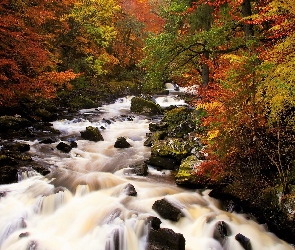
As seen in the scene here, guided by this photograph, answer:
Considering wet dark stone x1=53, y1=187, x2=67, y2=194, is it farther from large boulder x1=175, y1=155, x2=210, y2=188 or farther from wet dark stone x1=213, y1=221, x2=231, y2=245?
wet dark stone x1=213, y1=221, x2=231, y2=245

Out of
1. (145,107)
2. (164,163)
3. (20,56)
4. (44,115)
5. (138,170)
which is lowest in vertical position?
(138,170)

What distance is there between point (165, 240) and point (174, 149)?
522 cm

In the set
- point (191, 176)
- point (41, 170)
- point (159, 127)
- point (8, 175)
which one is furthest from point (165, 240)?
point (159, 127)

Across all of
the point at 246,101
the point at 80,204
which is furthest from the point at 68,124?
the point at 246,101

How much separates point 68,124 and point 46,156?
5.73m

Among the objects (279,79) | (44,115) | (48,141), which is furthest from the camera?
(44,115)

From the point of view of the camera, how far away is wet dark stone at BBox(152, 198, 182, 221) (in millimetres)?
7984

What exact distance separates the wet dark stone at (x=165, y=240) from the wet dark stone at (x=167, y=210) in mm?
1173

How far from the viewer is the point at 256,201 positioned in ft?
26.2

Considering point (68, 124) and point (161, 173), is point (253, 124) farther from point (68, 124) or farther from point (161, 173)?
point (68, 124)

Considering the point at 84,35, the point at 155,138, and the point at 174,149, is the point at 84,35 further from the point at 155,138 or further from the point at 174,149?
the point at 174,149

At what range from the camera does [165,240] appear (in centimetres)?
657

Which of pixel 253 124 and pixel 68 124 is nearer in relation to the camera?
pixel 253 124

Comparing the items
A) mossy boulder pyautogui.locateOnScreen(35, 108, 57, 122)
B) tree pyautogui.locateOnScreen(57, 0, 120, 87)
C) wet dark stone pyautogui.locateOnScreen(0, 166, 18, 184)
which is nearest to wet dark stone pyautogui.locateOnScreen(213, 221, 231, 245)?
wet dark stone pyautogui.locateOnScreen(0, 166, 18, 184)
